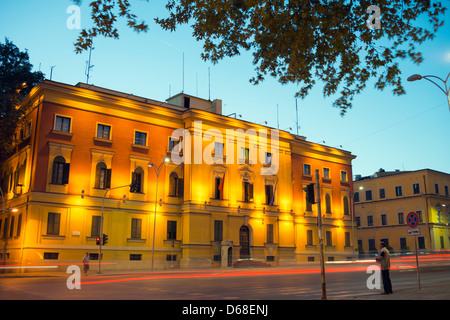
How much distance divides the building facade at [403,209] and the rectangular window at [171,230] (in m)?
34.6

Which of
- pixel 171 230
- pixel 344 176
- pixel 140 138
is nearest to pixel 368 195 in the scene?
pixel 344 176

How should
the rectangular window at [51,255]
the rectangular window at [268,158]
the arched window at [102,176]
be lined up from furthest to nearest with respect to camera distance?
the rectangular window at [268,158]
the arched window at [102,176]
the rectangular window at [51,255]

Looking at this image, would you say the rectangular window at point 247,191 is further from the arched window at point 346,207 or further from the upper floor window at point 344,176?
the upper floor window at point 344,176

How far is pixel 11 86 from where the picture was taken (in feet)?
126

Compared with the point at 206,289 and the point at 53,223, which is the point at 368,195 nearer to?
→ the point at 53,223

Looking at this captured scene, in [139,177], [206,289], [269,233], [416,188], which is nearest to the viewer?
[206,289]

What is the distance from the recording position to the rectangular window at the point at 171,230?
39.6m

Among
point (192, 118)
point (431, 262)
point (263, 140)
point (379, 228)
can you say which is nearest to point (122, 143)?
point (192, 118)

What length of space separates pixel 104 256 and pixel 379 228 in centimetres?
4887

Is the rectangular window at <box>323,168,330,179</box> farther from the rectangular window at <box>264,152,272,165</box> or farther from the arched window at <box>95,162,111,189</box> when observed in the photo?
the arched window at <box>95,162,111,189</box>

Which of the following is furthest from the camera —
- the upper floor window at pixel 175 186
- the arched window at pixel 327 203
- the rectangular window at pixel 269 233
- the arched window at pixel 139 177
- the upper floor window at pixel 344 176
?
the upper floor window at pixel 344 176

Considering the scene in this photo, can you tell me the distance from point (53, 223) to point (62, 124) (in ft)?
26.9

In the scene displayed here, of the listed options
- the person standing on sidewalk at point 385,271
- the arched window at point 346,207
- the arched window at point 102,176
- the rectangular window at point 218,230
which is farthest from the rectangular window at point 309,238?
the person standing on sidewalk at point 385,271
